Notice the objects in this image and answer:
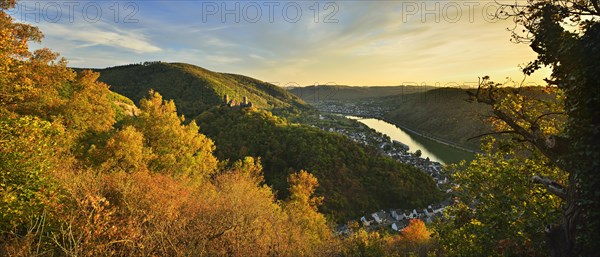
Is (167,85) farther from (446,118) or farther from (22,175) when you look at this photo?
(446,118)

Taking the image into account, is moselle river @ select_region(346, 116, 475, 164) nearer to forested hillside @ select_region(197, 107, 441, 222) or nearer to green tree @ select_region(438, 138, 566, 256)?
forested hillside @ select_region(197, 107, 441, 222)

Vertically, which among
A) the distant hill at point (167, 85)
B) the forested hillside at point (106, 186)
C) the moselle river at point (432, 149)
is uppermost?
the distant hill at point (167, 85)

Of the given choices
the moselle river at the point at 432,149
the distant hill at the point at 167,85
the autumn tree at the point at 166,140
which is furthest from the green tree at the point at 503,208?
the moselle river at the point at 432,149

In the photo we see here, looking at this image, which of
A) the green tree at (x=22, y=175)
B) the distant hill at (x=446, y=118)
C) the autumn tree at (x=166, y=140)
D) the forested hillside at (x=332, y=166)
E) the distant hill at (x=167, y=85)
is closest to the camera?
the green tree at (x=22, y=175)

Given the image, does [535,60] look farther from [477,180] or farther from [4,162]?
[4,162]

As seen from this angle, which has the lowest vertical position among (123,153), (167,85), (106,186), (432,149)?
(432,149)

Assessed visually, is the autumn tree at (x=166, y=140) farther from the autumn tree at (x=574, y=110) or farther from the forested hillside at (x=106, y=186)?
the autumn tree at (x=574, y=110)

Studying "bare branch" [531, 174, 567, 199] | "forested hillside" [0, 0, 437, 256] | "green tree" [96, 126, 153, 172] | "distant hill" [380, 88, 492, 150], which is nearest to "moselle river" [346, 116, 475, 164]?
"distant hill" [380, 88, 492, 150]

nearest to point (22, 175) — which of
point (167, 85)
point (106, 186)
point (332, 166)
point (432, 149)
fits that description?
point (106, 186)
